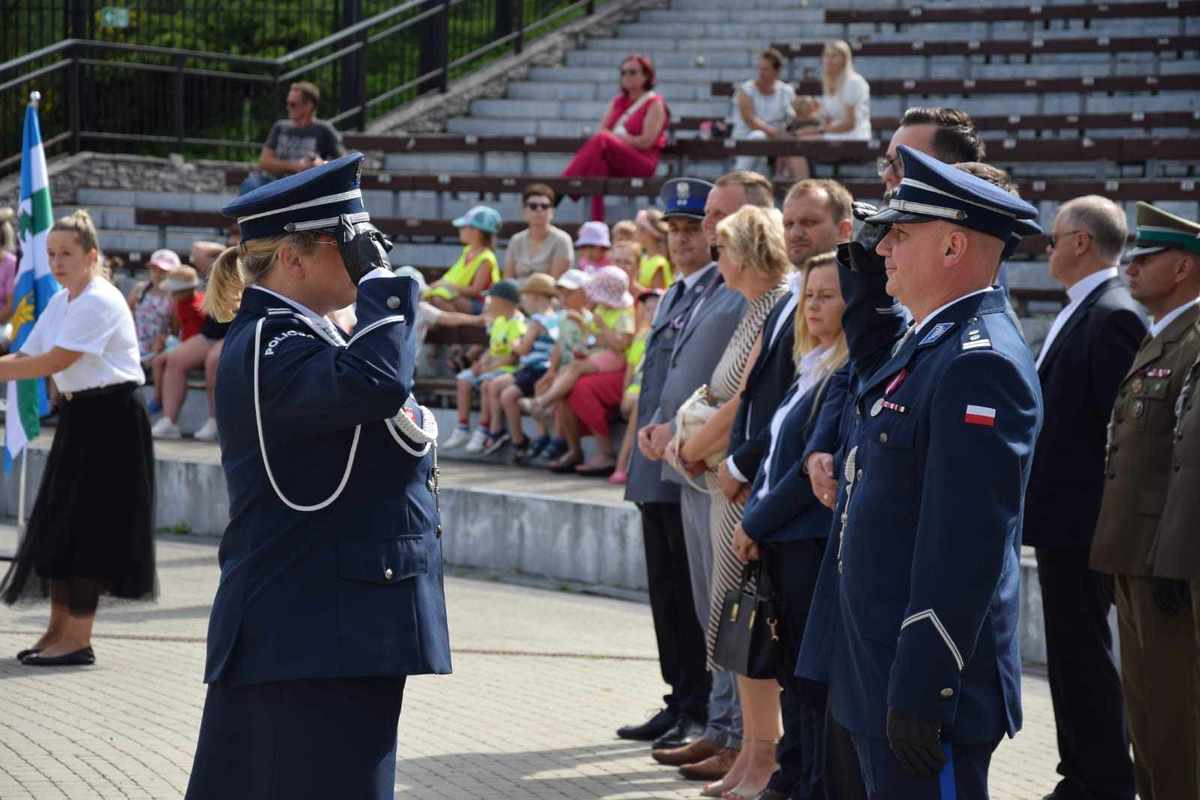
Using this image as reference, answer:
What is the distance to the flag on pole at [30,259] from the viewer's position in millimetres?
9766

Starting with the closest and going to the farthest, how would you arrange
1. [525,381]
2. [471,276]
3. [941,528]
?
[941,528]
[525,381]
[471,276]

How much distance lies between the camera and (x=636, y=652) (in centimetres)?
853

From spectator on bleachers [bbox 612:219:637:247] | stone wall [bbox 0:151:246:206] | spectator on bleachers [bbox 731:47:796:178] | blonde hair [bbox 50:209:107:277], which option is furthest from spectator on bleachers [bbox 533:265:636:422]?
stone wall [bbox 0:151:246:206]

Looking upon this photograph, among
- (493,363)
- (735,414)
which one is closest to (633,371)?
(493,363)

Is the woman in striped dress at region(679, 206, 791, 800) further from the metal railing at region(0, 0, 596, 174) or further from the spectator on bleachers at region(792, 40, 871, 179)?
the metal railing at region(0, 0, 596, 174)

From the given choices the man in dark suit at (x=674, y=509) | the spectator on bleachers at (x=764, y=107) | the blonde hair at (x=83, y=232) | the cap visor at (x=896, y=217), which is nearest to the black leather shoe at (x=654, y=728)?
the man in dark suit at (x=674, y=509)

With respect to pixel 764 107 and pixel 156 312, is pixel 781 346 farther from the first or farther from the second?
pixel 764 107

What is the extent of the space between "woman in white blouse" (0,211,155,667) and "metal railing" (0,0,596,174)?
41.1 ft

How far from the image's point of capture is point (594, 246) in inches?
514

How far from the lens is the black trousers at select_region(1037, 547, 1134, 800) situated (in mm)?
5797

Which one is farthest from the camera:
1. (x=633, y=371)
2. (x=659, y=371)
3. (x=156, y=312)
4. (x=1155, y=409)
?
(x=156, y=312)

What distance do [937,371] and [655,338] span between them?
11.0 feet

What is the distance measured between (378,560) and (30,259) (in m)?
6.86

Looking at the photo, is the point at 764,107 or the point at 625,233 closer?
the point at 625,233
